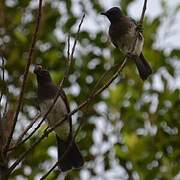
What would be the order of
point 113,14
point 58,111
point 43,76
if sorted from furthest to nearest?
point 113,14 < point 43,76 < point 58,111

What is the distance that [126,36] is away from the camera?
13.1 ft

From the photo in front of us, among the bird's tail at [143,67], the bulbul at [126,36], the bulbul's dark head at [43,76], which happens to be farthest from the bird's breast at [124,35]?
the bulbul's dark head at [43,76]

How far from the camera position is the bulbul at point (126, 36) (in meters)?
3.88

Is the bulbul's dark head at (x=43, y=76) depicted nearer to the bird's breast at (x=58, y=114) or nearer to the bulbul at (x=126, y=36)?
the bird's breast at (x=58, y=114)

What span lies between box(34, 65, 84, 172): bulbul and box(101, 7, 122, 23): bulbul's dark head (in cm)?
62

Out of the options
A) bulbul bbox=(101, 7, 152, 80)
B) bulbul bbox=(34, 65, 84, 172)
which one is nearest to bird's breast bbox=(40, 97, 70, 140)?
bulbul bbox=(34, 65, 84, 172)

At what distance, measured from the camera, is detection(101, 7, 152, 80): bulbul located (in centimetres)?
388

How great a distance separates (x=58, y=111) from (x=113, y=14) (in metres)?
0.83

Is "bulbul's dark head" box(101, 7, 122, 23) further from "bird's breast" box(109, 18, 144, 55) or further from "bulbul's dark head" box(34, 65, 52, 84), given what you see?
"bulbul's dark head" box(34, 65, 52, 84)

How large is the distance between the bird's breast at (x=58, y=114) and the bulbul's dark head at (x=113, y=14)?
70cm

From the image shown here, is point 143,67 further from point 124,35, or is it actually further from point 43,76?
point 43,76

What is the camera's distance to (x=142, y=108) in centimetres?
392

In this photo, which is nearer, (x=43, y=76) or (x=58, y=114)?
(x=58, y=114)

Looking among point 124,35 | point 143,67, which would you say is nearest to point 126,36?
point 124,35
